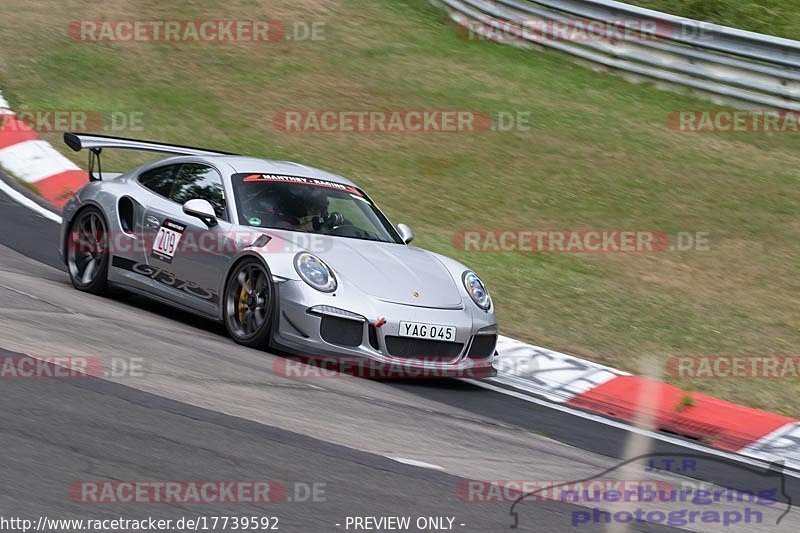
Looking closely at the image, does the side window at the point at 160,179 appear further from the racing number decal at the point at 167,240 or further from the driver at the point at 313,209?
the driver at the point at 313,209

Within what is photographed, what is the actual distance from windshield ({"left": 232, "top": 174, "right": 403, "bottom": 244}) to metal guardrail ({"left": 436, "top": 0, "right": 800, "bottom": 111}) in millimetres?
7805

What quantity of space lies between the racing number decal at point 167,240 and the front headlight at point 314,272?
1131 millimetres

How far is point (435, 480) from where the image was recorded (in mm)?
5027

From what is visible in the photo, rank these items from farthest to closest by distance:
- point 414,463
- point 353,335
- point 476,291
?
1. point 476,291
2. point 353,335
3. point 414,463

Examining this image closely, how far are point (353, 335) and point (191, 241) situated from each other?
1.53m

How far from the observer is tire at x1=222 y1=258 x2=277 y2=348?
7.38 m

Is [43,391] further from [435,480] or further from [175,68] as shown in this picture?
[175,68]

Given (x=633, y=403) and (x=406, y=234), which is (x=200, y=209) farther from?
(x=633, y=403)

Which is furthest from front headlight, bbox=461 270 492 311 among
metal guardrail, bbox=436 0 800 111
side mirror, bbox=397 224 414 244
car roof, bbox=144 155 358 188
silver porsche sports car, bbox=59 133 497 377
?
metal guardrail, bbox=436 0 800 111

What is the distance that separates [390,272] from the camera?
303 inches

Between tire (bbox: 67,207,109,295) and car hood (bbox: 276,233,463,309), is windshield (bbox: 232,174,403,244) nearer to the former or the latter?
car hood (bbox: 276,233,463,309)

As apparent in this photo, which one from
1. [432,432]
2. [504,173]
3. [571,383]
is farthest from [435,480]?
[504,173]

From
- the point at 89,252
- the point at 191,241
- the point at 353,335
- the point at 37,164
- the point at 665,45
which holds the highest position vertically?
the point at 665,45

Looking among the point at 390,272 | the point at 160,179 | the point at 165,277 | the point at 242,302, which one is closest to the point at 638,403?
the point at 390,272
